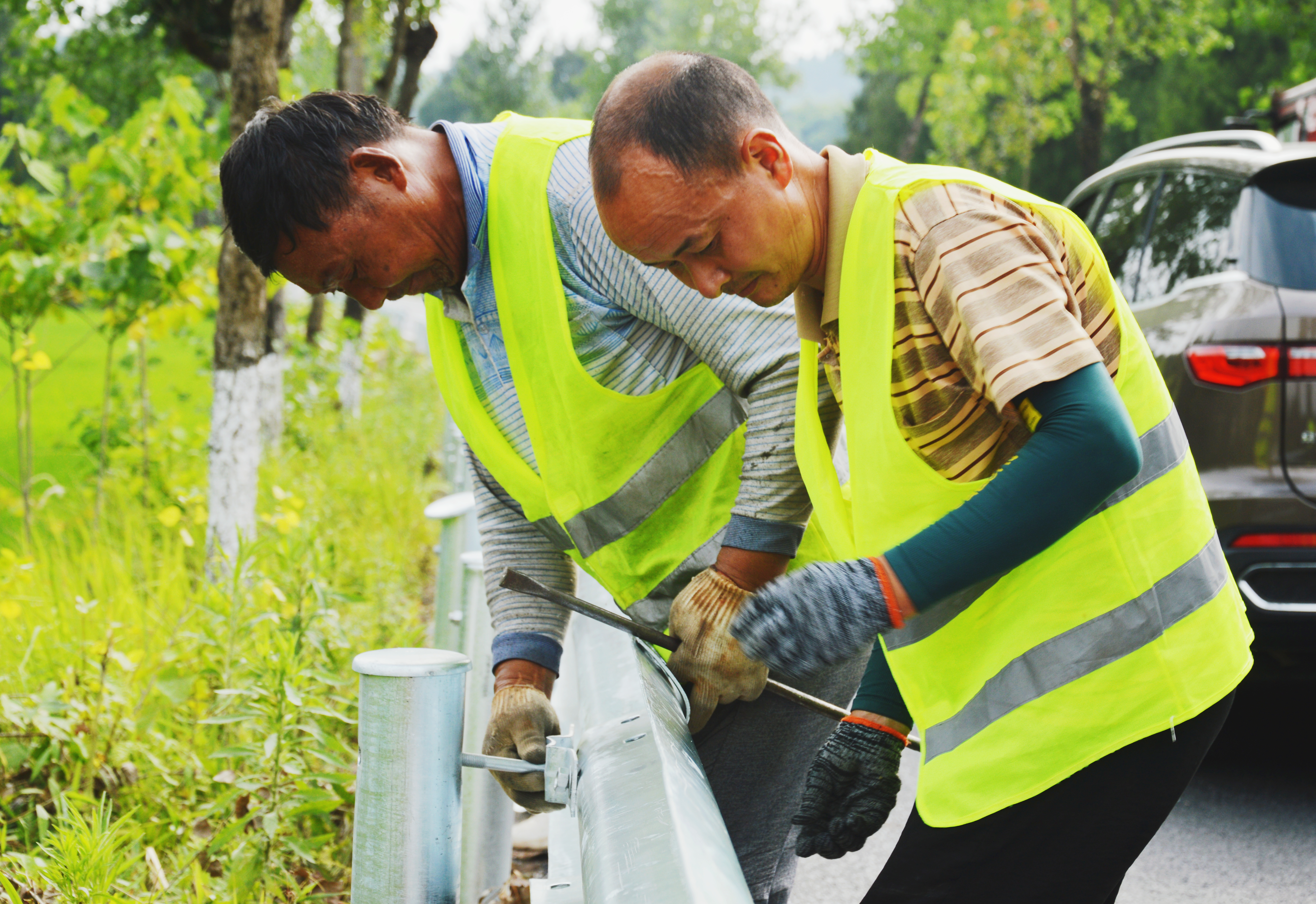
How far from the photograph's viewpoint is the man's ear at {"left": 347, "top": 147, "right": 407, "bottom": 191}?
194cm

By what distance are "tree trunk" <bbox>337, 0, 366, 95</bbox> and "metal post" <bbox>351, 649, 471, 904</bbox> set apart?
10.8 m

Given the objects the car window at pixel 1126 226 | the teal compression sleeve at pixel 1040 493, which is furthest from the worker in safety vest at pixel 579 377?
the car window at pixel 1126 226

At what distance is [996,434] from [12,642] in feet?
12.0

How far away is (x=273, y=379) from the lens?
25.8 ft

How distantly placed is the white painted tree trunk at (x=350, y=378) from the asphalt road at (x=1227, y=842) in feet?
25.3

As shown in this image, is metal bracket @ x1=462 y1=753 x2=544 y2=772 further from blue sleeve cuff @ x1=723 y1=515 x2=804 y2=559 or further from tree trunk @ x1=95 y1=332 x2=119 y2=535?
tree trunk @ x1=95 y1=332 x2=119 y2=535

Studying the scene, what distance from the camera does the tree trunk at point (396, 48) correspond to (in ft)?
39.3

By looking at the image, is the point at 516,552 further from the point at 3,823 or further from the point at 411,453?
the point at 411,453

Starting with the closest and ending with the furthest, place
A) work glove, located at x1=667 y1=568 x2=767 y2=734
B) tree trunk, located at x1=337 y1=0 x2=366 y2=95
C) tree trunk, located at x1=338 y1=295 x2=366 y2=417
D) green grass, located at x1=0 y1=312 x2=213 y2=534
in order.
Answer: work glove, located at x1=667 y1=568 x2=767 y2=734, green grass, located at x1=0 y1=312 x2=213 y2=534, tree trunk, located at x1=338 y1=295 x2=366 y2=417, tree trunk, located at x1=337 y1=0 x2=366 y2=95

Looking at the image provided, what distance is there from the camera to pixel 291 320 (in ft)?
39.1

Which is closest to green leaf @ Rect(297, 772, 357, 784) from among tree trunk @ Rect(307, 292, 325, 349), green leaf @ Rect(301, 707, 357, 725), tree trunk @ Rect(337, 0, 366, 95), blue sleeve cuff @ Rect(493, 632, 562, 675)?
green leaf @ Rect(301, 707, 357, 725)

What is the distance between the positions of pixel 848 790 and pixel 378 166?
1.32 meters

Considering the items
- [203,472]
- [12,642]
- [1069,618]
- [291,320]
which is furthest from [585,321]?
[291,320]

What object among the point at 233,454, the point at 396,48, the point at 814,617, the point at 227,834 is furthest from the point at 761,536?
the point at 396,48
